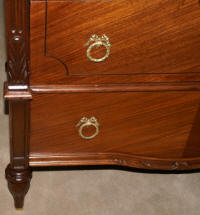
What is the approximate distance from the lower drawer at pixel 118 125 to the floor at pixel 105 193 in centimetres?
26

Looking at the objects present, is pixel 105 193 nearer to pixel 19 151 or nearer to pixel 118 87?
pixel 19 151

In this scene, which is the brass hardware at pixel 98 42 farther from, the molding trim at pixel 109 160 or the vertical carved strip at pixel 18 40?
the molding trim at pixel 109 160

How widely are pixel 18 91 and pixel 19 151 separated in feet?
0.78

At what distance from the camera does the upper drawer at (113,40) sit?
949 millimetres

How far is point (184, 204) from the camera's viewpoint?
1.51 meters

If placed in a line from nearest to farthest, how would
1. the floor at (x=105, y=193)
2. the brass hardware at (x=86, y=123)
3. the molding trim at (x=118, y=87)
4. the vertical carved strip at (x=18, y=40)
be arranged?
the vertical carved strip at (x=18, y=40) → the molding trim at (x=118, y=87) → the brass hardware at (x=86, y=123) → the floor at (x=105, y=193)

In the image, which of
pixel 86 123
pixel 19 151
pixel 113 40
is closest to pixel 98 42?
pixel 113 40

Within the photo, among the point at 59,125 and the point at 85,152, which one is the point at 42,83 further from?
the point at 85,152

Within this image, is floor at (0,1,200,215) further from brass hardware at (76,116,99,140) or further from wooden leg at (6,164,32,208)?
brass hardware at (76,116,99,140)

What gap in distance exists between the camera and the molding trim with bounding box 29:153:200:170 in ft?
4.16

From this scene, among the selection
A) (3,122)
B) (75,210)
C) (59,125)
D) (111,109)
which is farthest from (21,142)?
(3,122)

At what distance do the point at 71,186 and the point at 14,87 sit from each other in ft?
2.00

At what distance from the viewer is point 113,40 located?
1013mm

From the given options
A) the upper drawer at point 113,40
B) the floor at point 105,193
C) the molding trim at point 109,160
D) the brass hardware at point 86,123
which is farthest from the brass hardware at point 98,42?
the floor at point 105,193
